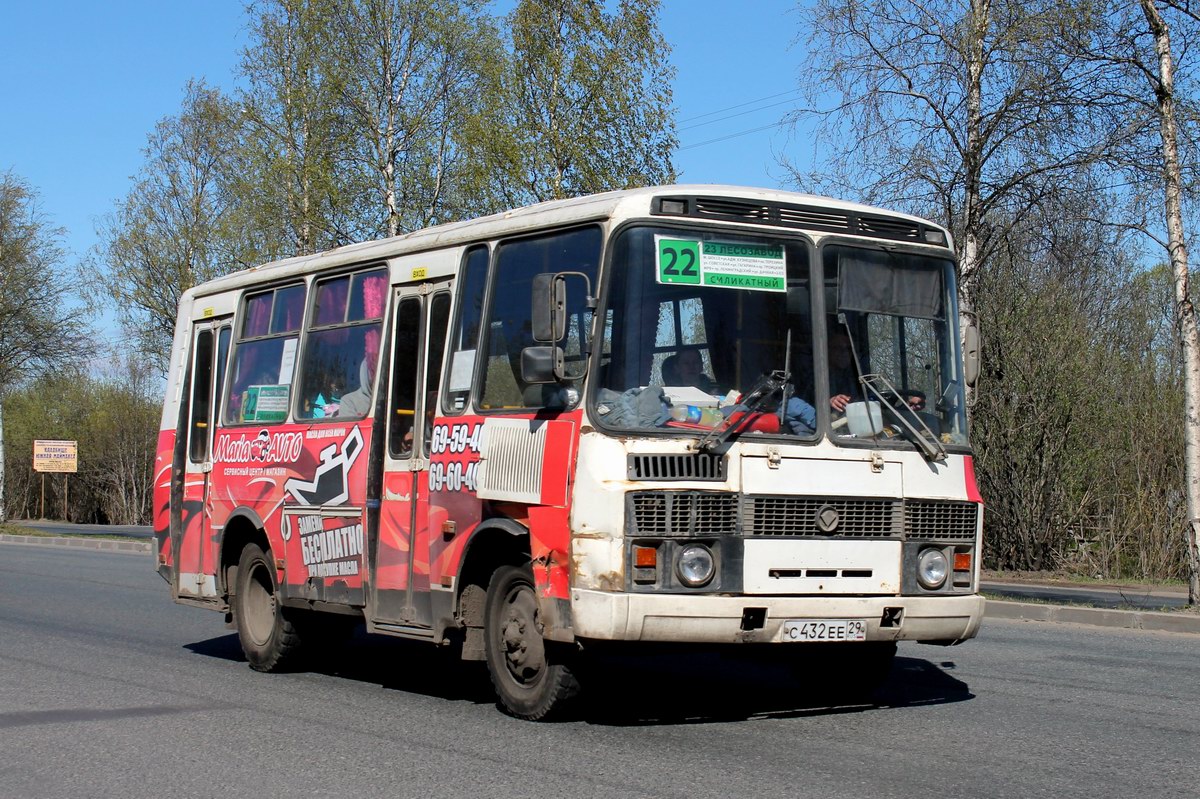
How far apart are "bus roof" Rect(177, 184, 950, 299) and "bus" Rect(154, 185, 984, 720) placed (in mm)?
22

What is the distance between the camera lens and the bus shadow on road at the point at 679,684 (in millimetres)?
8961

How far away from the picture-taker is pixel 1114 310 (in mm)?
31297

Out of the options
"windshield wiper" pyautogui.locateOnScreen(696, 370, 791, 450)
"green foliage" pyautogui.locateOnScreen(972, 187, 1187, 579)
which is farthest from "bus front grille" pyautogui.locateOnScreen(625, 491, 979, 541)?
"green foliage" pyautogui.locateOnScreen(972, 187, 1187, 579)

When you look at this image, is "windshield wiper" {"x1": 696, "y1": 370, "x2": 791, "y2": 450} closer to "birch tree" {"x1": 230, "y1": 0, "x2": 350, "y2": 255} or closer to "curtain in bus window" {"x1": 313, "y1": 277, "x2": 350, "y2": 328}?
"curtain in bus window" {"x1": 313, "y1": 277, "x2": 350, "y2": 328}

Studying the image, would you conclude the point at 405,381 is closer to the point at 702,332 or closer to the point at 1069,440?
the point at 702,332

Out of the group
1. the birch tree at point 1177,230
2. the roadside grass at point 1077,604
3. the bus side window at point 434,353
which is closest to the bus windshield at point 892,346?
the bus side window at point 434,353

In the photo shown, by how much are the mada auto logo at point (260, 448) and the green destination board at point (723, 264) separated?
159 inches

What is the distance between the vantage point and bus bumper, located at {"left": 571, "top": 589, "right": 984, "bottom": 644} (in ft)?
25.4

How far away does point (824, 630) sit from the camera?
8.16 meters

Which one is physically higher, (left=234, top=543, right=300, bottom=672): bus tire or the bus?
the bus

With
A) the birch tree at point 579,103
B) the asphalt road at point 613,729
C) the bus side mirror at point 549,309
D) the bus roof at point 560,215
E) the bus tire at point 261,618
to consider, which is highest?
the birch tree at point 579,103

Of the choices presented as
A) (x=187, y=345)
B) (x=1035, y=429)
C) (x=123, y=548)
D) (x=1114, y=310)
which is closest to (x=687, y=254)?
(x=187, y=345)

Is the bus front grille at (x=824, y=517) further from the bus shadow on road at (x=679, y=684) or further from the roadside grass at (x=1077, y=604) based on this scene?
the roadside grass at (x=1077, y=604)

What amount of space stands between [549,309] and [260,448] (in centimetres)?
452
